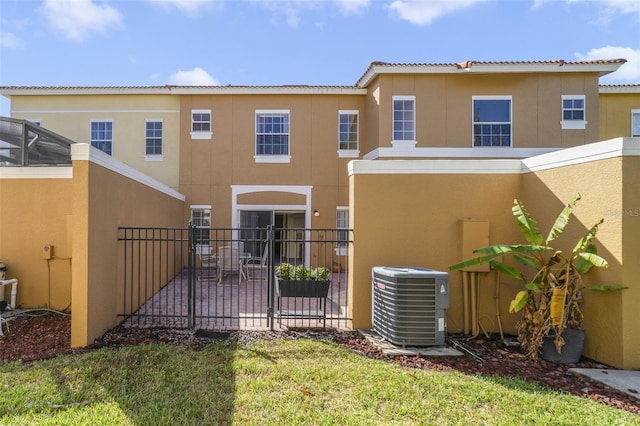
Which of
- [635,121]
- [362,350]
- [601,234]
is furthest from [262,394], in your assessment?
[635,121]

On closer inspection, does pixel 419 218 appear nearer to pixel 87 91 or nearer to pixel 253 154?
pixel 253 154

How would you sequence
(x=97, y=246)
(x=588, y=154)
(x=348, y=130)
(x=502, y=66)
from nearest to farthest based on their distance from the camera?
(x=588, y=154)
(x=97, y=246)
(x=502, y=66)
(x=348, y=130)

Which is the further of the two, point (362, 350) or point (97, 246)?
point (97, 246)

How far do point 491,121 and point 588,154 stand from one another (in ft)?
23.9

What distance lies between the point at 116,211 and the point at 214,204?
259 inches

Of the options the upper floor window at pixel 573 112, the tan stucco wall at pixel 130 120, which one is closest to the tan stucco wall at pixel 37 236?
the tan stucco wall at pixel 130 120

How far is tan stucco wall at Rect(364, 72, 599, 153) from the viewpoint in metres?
11.2

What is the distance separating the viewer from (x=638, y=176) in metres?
4.40

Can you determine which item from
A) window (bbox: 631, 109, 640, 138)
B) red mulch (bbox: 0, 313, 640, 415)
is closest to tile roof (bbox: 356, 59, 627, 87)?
window (bbox: 631, 109, 640, 138)

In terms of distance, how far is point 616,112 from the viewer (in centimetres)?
1283

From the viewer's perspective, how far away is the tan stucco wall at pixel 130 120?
12547 mm

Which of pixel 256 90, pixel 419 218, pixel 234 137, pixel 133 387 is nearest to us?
pixel 133 387

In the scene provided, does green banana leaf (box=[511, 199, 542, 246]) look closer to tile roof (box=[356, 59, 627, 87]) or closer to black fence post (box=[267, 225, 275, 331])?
black fence post (box=[267, 225, 275, 331])

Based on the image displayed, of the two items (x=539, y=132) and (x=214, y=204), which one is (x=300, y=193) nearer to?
(x=214, y=204)
